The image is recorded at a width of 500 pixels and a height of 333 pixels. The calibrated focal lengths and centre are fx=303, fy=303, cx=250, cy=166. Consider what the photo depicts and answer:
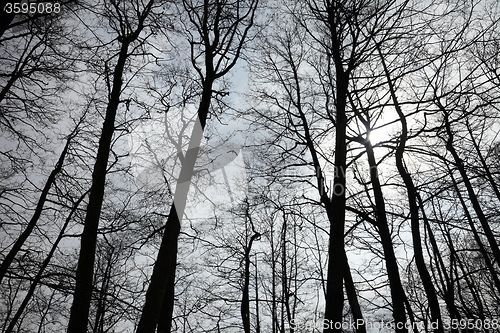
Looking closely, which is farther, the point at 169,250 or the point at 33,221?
the point at 169,250

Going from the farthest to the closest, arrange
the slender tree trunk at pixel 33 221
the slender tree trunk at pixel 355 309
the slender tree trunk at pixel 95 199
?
the slender tree trunk at pixel 355 309, the slender tree trunk at pixel 95 199, the slender tree trunk at pixel 33 221

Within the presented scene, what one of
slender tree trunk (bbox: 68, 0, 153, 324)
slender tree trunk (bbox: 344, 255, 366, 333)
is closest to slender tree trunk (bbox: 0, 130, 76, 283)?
slender tree trunk (bbox: 68, 0, 153, 324)

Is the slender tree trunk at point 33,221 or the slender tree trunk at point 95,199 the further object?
the slender tree trunk at point 95,199

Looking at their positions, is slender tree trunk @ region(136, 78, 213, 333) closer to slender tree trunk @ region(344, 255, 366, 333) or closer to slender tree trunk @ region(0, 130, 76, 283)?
slender tree trunk @ region(0, 130, 76, 283)

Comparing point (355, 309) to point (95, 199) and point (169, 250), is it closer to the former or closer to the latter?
point (169, 250)

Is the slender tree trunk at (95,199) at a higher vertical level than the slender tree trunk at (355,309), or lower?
higher

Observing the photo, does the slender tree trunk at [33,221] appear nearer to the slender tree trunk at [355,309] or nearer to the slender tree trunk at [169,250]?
the slender tree trunk at [169,250]

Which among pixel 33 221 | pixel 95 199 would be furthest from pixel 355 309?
pixel 33 221

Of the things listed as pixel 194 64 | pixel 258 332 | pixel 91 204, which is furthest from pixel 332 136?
pixel 258 332

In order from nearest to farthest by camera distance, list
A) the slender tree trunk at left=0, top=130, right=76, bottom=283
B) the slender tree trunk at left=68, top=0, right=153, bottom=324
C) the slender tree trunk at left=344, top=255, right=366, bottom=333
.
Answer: the slender tree trunk at left=0, top=130, right=76, bottom=283, the slender tree trunk at left=68, top=0, right=153, bottom=324, the slender tree trunk at left=344, top=255, right=366, bottom=333

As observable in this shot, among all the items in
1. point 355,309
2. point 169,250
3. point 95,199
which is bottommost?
point 355,309

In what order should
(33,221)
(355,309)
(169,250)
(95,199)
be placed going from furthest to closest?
(355,309)
(95,199)
(169,250)
(33,221)

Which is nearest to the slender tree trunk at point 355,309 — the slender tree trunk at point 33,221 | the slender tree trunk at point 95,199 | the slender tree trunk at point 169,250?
the slender tree trunk at point 169,250

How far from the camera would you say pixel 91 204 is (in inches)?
224
